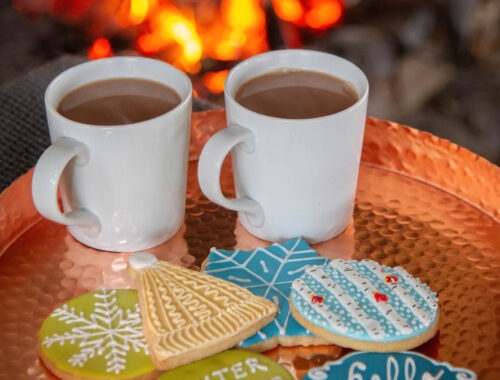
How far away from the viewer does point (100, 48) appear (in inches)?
69.5

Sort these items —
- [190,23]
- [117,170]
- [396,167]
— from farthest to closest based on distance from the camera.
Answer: [190,23]
[396,167]
[117,170]

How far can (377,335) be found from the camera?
627 mm

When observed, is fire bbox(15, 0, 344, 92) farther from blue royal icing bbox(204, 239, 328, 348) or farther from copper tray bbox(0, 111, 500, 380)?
blue royal icing bbox(204, 239, 328, 348)

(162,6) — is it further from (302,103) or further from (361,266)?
(361,266)

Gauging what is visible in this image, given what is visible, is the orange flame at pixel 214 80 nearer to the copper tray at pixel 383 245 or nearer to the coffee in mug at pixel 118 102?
the copper tray at pixel 383 245

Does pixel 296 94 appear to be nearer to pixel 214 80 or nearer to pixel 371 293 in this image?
pixel 371 293

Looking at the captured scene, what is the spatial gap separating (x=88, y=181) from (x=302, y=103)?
0.82 feet

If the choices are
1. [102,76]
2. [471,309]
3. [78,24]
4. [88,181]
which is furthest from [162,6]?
[471,309]

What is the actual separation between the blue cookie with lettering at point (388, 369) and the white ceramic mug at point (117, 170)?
27 cm

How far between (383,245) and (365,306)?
163 millimetres

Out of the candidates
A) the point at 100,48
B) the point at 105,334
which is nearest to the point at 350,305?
the point at 105,334

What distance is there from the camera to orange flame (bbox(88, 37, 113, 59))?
5.76ft

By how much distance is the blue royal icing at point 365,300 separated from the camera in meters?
0.64

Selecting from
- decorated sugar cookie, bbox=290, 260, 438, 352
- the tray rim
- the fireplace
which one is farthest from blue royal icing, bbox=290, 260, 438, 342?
the fireplace
